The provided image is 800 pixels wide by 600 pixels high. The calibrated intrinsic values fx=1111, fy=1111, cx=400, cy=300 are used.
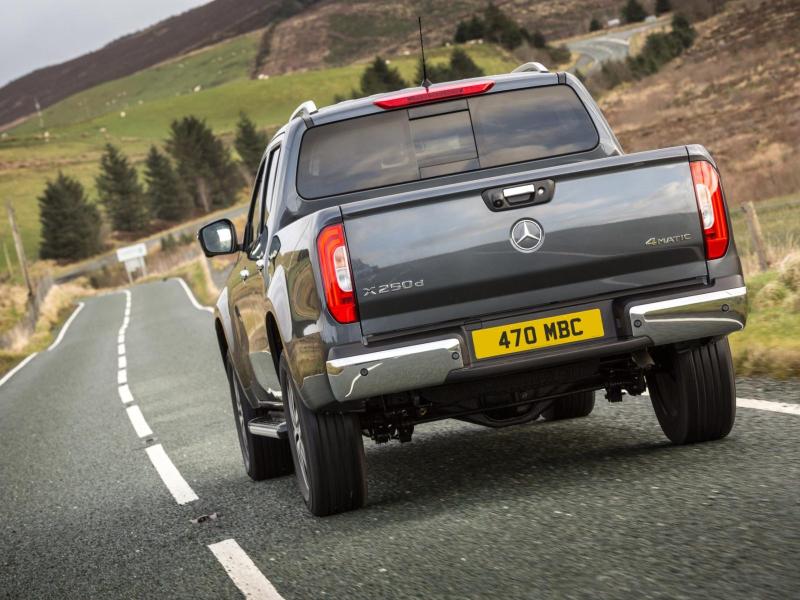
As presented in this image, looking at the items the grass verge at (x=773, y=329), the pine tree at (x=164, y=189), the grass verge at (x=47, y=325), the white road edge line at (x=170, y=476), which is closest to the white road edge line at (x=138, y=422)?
the white road edge line at (x=170, y=476)

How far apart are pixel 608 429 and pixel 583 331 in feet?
6.67

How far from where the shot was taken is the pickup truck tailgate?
4.58 m

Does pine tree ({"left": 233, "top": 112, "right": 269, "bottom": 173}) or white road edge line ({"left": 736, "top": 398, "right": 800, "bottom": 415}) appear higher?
white road edge line ({"left": 736, "top": 398, "right": 800, "bottom": 415})

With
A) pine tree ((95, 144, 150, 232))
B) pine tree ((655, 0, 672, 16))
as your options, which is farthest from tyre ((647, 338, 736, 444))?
pine tree ((655, 0, 672, 16))

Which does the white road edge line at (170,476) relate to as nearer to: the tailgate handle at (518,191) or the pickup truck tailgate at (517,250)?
the pickup truck tailgate at (517,250)

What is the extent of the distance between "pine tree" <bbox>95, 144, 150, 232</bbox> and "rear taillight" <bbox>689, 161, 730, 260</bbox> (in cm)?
9594

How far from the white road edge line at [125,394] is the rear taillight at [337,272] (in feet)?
33.1

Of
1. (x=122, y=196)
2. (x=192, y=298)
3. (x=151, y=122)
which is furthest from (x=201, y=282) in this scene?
(x=151, y=122)

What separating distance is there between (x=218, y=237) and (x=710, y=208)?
10.1 ft

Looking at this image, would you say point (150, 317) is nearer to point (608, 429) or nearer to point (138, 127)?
point (608, 429)

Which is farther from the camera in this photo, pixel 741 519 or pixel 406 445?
pixel 406 445

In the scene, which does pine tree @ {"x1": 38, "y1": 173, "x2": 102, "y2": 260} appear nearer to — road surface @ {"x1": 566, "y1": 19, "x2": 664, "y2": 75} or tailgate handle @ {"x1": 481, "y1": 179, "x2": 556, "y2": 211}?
road surface @ {"x1": 566, "y1": 19, "x2": 664, "y2": 75}

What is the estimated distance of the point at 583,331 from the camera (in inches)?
186

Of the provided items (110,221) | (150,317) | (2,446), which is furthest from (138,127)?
(2,446)
